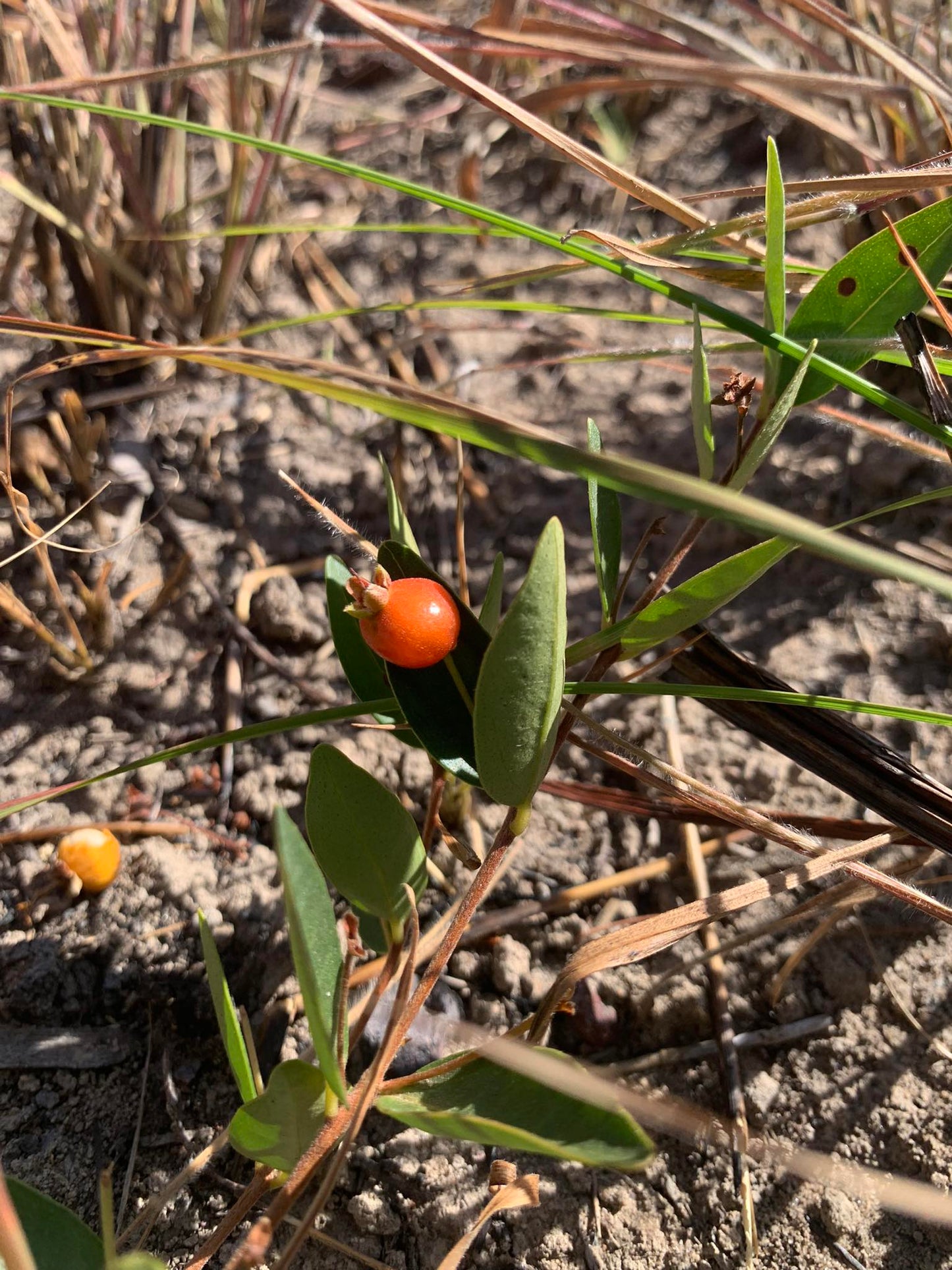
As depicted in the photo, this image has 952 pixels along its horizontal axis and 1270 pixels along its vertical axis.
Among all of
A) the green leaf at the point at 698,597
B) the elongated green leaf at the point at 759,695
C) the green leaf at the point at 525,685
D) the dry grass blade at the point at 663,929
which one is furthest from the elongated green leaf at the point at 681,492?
the dry grass blade at the point at 663,929

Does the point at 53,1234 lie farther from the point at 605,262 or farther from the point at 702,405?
the point at 605,262

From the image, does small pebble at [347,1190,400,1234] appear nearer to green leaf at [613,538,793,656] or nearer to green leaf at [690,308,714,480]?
green leaf at [613,538,793,656]

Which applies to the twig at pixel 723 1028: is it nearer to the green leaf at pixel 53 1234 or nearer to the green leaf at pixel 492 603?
the green leaf at pixel 492 603

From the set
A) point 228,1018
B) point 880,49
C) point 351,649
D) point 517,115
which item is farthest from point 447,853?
point 880,49

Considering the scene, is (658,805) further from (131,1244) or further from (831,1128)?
(131,1244)

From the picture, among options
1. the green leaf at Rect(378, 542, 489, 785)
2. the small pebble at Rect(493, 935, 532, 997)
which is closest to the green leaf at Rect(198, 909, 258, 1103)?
the green leaf at Rect(378, 542, 489, 785)

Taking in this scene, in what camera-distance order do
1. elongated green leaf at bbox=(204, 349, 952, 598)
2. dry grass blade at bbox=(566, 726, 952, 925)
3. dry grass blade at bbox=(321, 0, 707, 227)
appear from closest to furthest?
elongated green leaf at bbox=(204, 349, 952, 598) → dry grass blade at bbox=(566, 726, 952, 925) → dry grass blade at bbox=(321, 0, 707, 227)
